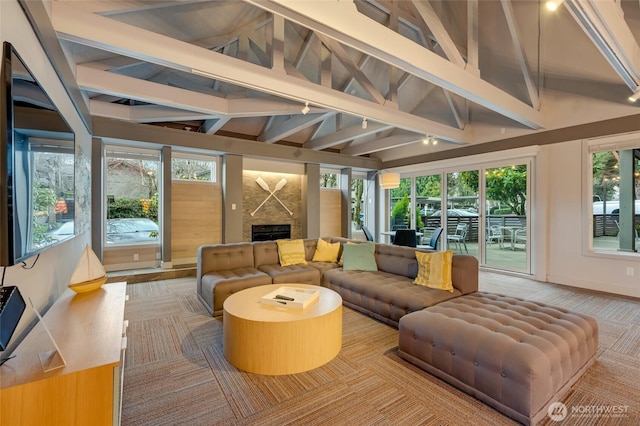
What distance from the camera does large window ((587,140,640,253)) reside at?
170 inches

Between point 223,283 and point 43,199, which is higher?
point 43,199

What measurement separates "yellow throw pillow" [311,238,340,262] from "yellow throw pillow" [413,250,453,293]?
155 cm

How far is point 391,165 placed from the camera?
790 cm

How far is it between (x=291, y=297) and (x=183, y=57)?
2.53 m

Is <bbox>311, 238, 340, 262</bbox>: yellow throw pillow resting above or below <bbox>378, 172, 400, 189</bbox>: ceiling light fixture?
below

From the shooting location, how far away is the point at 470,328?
6.63 ft

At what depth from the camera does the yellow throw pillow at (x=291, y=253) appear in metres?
4.29

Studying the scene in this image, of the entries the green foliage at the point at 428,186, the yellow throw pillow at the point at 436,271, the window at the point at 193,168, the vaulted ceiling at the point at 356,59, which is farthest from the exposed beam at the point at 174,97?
the green foliage at the point at 428,186

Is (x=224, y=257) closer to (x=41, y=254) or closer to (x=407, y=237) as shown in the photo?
(x=41, y=254)

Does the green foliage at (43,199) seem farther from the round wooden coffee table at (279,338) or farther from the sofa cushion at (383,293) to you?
the sofa cushion at (383,293)

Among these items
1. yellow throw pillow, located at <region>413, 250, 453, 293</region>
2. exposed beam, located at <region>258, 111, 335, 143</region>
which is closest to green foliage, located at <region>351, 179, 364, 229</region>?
exposed beam, located at <region>258, 111, 335, 143</region>

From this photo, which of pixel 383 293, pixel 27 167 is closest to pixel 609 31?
pixel 383 293

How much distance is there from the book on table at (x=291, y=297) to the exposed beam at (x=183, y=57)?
2295 mm

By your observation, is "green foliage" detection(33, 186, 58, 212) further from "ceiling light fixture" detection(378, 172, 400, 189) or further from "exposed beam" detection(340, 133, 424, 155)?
"exposed beam" detection(340, 133, 424, 155)
